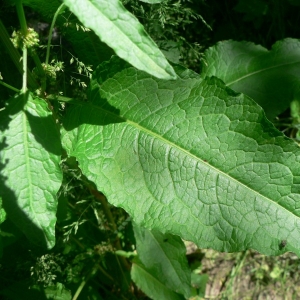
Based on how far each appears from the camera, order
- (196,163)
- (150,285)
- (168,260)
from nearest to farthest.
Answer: (196,163)
(168,260)
(150,285)

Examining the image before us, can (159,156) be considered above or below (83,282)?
above

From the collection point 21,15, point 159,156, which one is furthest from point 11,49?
point 159,156

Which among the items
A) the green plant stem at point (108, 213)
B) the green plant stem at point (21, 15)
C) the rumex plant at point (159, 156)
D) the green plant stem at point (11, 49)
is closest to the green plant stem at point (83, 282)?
the green plant stem at point (108, 213)

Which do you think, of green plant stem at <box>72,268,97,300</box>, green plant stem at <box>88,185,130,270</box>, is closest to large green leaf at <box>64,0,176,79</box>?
green plant stem at <box>88,185,130,270</box>

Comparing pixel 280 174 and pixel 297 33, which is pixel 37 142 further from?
pixel 297 33

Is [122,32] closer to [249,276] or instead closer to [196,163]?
[196,163]

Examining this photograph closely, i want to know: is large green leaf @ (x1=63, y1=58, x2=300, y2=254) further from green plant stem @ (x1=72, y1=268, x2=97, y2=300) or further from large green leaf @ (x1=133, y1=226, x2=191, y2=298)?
green plant stem @ (x1=72, y1=268, x2=97, y2=300)

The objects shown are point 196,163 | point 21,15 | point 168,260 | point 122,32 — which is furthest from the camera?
point 168,260
